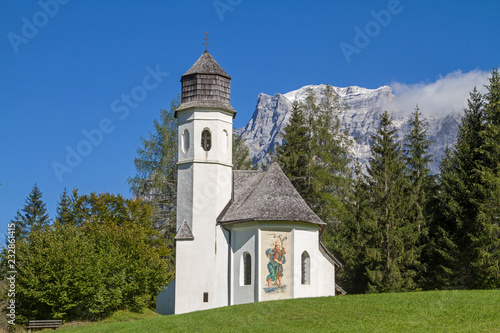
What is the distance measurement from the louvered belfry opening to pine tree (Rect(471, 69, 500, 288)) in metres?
18.2

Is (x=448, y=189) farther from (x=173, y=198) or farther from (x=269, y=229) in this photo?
(x=173, y=198)

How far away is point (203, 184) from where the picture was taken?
3481cm

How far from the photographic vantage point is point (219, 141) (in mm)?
35562

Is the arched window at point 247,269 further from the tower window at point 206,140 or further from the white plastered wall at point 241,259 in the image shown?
the tower window at point 206,140

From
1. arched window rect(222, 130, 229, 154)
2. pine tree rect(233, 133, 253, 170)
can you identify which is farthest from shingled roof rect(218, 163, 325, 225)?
pine tree rect(233, 133, 253, 170)

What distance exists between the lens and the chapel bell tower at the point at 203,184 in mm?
33250

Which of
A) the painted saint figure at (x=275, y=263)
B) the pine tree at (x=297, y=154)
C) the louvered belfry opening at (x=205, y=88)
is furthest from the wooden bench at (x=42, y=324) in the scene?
the pine tree at (x=297, y=154)

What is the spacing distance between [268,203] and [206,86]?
8854mm

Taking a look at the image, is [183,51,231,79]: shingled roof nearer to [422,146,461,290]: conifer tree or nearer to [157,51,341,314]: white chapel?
[157,51,341,314]: white chapel

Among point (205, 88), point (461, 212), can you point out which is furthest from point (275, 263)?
point (461, 212)

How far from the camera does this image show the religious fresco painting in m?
30.5

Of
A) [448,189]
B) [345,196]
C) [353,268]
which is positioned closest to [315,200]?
[345,196]

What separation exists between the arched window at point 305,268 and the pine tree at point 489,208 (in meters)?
12.5

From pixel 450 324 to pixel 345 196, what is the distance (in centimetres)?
3176
